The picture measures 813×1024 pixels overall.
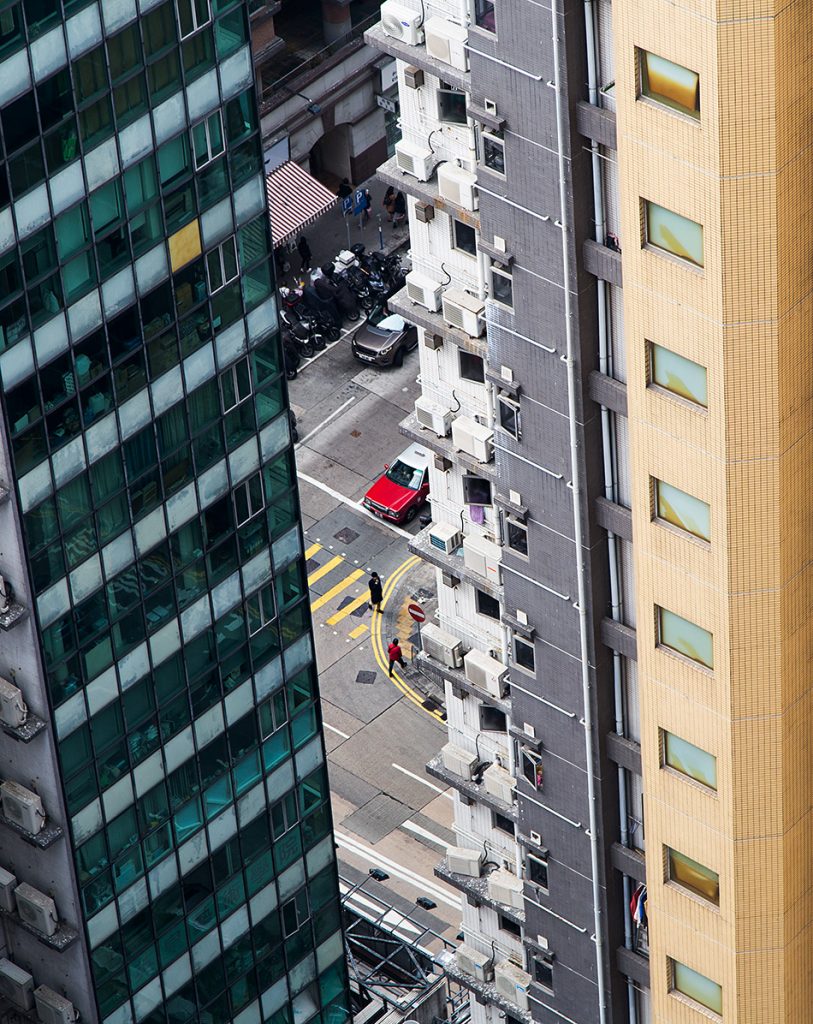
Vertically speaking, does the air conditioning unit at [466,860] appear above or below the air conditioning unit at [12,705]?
below

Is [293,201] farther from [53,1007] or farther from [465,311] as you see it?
[53,1007]

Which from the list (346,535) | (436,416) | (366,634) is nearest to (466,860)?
(436,416)

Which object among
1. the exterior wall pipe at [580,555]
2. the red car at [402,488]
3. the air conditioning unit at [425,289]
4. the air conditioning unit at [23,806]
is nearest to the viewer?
the exterior wall pipe at [580,555]

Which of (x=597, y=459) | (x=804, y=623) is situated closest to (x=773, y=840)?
(x=804, y=623)

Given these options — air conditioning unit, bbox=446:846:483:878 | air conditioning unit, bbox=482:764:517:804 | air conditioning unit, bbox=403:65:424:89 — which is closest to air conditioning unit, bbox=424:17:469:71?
air conditioning unit, bbox=403:65:424:89

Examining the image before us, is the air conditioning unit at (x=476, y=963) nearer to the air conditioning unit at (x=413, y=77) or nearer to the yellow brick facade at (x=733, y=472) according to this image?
the air conditioning unit at (x=413, y=77)

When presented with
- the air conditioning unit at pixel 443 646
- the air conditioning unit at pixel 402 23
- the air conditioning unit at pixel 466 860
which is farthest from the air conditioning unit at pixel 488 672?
the air conditioning unit at pixel 402 23
